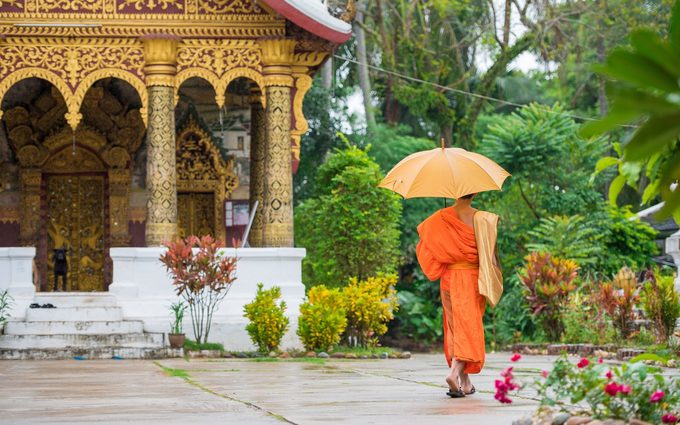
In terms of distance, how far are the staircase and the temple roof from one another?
4301 millimetres

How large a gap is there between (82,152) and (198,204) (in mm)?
2074

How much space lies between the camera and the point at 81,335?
14.5 metres

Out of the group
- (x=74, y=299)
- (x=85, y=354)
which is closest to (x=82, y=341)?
(x=85, y=354)

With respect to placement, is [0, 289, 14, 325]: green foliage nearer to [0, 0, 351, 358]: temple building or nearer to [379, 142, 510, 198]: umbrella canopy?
[0, 0, 351, 358]: temple building

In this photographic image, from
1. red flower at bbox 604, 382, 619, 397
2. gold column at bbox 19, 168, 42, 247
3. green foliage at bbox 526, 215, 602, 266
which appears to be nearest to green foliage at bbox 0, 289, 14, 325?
gold column at bbox 19, 168, 42, 247

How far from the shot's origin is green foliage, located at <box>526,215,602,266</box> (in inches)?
851

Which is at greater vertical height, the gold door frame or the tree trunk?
the tree trunk

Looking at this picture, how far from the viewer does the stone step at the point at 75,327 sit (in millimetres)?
14664

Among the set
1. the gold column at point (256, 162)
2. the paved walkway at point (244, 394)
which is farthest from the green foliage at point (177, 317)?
the gold column at point (256, 162)

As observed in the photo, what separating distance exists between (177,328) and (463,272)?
672 cm

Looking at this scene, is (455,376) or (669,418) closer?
(669,418)

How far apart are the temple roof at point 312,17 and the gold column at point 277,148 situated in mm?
510

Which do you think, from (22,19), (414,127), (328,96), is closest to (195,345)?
(22,19)

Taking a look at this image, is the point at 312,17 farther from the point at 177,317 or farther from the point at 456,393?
the point at 456,393
